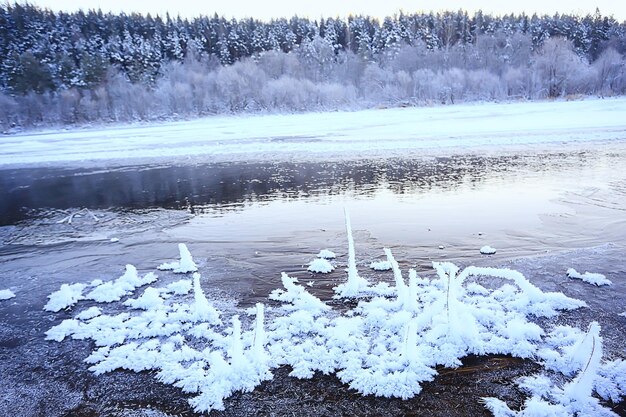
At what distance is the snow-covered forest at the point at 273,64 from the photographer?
5672 centimetres

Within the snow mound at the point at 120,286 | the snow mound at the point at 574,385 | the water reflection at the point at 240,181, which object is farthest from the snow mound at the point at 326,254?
the water reflection at the point at 240,181

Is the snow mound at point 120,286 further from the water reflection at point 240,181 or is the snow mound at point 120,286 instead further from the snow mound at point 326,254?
the water reflection at point 240,181

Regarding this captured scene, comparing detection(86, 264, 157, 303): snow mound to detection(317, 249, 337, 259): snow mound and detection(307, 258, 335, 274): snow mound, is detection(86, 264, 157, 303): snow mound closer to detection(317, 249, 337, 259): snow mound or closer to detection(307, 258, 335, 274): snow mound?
detection(307, 258, 335, 274): snow mound

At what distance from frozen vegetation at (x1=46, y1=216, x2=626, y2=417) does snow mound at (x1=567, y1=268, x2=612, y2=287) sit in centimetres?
87

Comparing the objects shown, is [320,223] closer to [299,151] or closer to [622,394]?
[622,394]

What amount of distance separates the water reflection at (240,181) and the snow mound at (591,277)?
6813mm

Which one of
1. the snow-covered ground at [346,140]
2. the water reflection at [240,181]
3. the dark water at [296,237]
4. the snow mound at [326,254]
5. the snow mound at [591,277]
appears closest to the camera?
the dark water at [296,237]

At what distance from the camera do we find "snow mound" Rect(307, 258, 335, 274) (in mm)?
7394

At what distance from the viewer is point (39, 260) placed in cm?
886

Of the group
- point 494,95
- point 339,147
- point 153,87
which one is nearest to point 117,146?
point 339,147

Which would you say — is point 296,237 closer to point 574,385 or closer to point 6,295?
point 6,295

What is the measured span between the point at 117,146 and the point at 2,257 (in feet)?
71.0

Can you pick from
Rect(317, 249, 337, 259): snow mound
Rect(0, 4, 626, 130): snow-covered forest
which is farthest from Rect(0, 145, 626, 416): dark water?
Rect(0, 4, 626, 130): snow-covered forest

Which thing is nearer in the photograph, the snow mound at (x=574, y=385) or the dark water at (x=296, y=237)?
the snow mound at (x=574, y=385)
